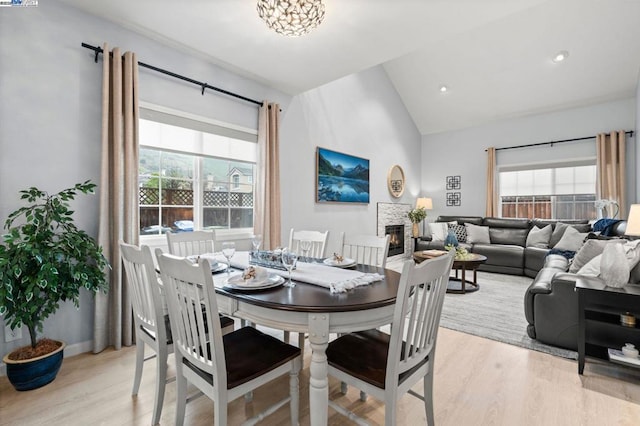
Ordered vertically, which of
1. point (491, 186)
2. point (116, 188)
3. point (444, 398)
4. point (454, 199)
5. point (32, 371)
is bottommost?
point (444, 398)

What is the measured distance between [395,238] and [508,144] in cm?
292

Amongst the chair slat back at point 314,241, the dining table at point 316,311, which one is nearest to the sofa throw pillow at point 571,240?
the chair slat back at point 314,241

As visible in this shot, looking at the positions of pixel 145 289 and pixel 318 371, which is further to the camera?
pixel 145 289

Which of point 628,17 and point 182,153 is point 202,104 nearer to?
point 182,153

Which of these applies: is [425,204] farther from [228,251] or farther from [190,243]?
[228,251]

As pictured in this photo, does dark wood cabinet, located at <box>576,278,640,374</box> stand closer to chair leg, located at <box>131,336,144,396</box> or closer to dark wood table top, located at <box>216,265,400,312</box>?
dark wood table top, located at <box>216,265,400,312</box>

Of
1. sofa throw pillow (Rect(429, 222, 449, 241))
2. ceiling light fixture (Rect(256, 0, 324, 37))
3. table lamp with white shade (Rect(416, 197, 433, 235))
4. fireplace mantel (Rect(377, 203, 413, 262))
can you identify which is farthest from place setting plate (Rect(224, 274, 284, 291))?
table lamp with white shade (Rect(416, 197, 433, 235))

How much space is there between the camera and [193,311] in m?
1.21

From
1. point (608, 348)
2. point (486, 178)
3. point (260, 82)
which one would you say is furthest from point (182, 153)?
point (486, 178)

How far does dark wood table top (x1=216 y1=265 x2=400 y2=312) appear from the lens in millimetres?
1194

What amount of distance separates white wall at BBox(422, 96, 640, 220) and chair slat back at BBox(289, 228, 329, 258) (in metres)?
5.02

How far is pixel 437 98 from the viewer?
20.3 ft

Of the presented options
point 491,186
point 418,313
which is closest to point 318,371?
point 418,313

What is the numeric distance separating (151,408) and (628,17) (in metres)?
6.60
